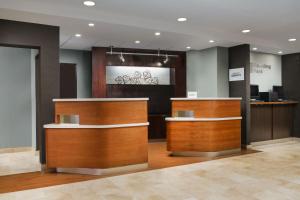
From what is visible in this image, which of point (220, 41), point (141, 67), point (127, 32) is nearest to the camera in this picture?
point (127, 32)

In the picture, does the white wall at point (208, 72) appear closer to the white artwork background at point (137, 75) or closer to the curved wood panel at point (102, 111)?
the white artwork background at point (137, 75)

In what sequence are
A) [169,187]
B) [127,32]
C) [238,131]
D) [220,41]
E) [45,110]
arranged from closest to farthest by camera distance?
1. [169,187]
2. [45,110]
3. [127,32]
4. [238,131]
5. [220,41]

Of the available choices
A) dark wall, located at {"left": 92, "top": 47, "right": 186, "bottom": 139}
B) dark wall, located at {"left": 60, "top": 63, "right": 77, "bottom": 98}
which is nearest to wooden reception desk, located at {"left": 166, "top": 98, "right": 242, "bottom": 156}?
dark wall, located at {"left": 92, "top": 47, "right": 186, "bottom": 139}

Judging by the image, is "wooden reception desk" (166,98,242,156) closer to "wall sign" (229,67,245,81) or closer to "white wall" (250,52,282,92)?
"wall sign" (229,67,245,81)

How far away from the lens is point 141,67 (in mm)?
8812

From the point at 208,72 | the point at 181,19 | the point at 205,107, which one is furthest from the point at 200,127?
the point at 208,72

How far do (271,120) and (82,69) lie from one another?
20.1 feet

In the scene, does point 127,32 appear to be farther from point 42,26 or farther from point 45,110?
point 45,110

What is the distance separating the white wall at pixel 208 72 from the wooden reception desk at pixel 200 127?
70.4 inches

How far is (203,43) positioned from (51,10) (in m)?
4.39

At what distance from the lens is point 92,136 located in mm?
4848

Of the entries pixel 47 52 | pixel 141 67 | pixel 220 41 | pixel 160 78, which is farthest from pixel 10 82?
pixel 220 41

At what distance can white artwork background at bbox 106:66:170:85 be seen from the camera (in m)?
8.49

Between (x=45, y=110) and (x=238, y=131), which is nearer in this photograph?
(x=45, y=110)
